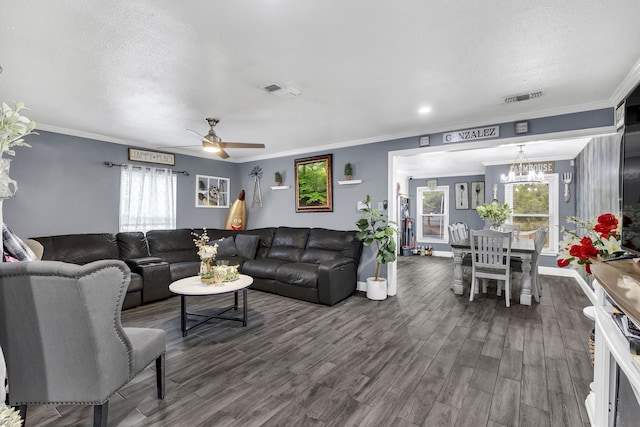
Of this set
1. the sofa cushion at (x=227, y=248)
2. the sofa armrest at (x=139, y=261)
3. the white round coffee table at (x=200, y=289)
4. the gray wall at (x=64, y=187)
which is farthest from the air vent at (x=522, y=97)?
the gray wall at (x=64, y=187)

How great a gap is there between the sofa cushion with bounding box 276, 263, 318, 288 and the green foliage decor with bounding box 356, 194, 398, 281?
904mm

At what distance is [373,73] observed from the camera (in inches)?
100

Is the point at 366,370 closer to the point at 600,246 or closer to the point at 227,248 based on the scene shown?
the point at 600,246

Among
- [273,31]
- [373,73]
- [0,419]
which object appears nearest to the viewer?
[0,419]

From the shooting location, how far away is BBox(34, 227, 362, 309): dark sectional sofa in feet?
13.1

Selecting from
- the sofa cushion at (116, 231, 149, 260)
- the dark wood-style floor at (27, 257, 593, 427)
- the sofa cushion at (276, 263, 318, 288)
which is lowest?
the dark wood-style floor at (27, 257, 593, 427)

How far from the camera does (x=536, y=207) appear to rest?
6.31 m

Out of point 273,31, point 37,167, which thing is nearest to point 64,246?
point 37,167

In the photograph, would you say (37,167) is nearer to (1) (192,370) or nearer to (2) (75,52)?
(2) (75,52)

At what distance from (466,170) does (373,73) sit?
6.32 m

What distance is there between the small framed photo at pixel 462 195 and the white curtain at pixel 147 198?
23.5 feet

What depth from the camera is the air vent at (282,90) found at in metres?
2.80

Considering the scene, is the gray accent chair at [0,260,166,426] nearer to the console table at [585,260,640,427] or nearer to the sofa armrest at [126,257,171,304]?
the console table at [585,260,640,427]

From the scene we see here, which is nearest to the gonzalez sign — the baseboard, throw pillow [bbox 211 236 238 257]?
the baseboard
